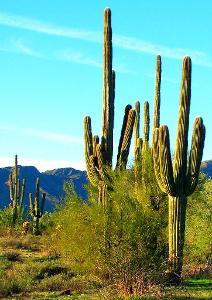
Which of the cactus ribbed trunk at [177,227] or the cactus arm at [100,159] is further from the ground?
the cactus arm at [100,159]

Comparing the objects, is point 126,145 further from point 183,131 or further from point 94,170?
point 183,131

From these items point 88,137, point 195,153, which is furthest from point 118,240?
point 88,137

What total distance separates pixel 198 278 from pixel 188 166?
16.5ft

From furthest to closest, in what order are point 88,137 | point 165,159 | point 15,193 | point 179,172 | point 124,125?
point 15,193
point 124,125
point 88,137
point 179,172
point 165,159

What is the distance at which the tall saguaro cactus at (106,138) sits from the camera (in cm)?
1897

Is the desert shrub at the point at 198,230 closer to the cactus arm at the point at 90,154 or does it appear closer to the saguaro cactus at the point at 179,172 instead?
the saguaro cactus at the point at 179,172

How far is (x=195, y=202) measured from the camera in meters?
22.1

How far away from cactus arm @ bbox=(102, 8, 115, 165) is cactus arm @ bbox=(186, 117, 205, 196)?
3.01m

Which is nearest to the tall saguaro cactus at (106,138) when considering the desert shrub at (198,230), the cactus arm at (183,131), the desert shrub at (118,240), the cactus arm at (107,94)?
the cactus arm at (107,94)

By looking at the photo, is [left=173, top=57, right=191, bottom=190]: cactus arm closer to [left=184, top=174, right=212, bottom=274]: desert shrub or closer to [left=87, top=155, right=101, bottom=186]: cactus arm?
[left=87, top=155, right=101, bottom=186]: cactus arm

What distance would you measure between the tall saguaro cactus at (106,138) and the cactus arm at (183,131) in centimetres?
264

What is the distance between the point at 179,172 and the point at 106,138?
3.11m

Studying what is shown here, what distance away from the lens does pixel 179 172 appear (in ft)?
56.5

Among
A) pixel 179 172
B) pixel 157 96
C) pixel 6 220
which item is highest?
pixel 157 96
